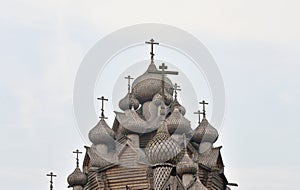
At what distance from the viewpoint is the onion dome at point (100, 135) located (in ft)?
91.7

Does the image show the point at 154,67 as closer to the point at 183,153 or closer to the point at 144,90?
the point at 144,90

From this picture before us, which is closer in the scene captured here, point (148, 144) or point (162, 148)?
point (162, 148)

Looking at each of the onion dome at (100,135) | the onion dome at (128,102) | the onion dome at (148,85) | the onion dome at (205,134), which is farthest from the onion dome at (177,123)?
the onion dome at (100,135)

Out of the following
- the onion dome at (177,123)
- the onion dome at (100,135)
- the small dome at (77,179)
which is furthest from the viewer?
the onion dome at (100,135)

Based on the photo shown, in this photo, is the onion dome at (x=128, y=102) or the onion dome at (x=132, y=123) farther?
the onion dome at (x=128, y=102)

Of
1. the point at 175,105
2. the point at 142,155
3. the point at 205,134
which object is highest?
the point at 175,105

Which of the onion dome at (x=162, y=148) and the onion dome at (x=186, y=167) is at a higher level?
the onion dome at (x=162, y=148)

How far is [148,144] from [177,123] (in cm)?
158

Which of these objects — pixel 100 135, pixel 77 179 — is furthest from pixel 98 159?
pixel 77 179

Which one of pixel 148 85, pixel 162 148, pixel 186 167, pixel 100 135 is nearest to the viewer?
pixel 186 167

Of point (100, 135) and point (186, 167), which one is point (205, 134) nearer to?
point (186, 167)

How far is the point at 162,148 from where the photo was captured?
2497 cm

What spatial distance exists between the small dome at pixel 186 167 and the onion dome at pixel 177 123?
2.21 metres

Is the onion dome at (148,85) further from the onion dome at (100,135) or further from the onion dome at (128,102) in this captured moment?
the onion dome at (100,135)
